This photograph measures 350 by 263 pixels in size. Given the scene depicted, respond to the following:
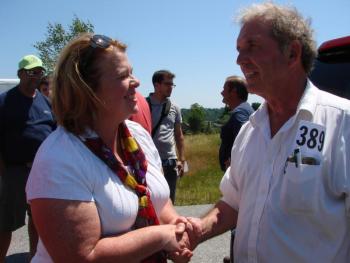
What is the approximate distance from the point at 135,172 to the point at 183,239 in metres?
0.44

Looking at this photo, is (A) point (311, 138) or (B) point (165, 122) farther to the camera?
(B) point (165, 122)

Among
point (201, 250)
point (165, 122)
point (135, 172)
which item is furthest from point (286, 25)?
point (165, 122)

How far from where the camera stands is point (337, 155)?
180cm

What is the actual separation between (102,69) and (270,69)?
2.66 feet

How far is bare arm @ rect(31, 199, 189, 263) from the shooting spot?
1694 millimetres

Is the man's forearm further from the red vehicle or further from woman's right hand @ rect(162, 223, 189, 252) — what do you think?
the red vehicle

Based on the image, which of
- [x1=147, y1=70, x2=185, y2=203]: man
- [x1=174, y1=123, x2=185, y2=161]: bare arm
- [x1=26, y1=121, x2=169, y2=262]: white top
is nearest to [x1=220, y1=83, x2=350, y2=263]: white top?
[x1=26, y1=121, x2=169, y2=262]: white top

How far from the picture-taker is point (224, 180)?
94.6 inches

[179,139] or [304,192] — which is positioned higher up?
[304,192]

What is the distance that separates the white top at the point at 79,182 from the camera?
5.64 ft

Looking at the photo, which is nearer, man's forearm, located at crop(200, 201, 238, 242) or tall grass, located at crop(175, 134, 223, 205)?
man's forearm, located at crop(200, 201, 238, 242)

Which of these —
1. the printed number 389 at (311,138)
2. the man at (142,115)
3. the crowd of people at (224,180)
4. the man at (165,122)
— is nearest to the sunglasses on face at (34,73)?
the man at (165,122)

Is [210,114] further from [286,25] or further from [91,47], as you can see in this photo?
[91,47]

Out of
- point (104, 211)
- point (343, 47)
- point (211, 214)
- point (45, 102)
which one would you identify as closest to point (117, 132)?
point (104, 211)
